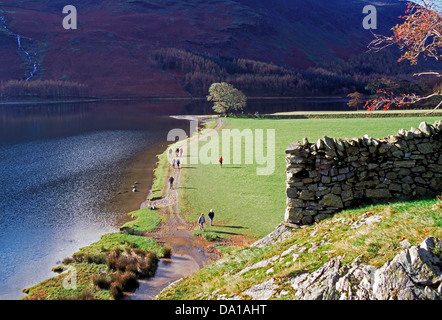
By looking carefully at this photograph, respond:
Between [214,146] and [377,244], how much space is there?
43224 mm

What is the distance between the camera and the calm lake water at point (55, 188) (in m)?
22.5

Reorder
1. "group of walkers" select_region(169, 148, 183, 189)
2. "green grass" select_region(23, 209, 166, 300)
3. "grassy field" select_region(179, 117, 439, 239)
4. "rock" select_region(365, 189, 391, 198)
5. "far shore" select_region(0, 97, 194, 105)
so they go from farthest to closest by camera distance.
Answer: "far shore" select_region(0, 97, 194, 105), "group of walkers" select_region(169, 148, 183, 189), "grassy field" select_region(179, 117, 439, 239), "green grass" select_region(23, 209, 166, 300), "rock" select_region(365, 189, 391, 198)

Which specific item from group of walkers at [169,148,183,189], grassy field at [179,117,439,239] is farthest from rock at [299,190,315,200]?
group of walkers at [169,148,183,189]

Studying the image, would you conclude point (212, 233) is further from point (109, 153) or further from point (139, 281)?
point (109, 153)

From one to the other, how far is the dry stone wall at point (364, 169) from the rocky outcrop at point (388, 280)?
4986 millimetres

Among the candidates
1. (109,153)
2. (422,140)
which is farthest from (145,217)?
(109,153)

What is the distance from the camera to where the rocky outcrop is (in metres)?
5.84

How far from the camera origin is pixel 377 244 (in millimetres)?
7793

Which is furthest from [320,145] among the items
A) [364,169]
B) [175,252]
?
[175,252]

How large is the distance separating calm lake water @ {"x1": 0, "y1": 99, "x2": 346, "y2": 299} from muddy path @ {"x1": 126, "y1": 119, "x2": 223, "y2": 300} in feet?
14.9

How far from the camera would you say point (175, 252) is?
21.6 m

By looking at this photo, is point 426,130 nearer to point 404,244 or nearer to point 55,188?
point 404,244

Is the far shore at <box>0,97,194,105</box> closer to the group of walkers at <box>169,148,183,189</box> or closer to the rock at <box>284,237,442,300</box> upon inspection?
the group of walkers at <box>169,148,183,189</box>

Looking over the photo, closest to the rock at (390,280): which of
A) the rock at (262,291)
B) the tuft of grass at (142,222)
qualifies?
the rock at (262,291)
